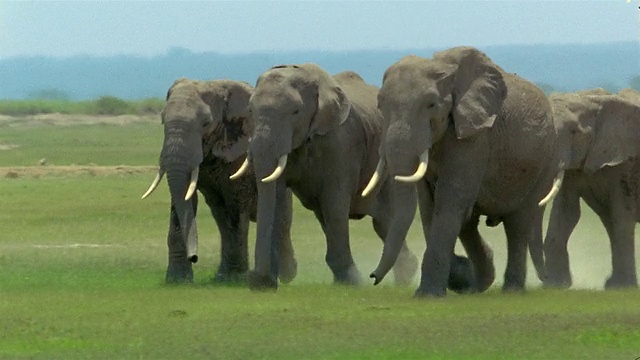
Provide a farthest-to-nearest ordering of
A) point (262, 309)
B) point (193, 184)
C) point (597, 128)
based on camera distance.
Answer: point (597, 128) → point (193, 184) → point (262, 309)

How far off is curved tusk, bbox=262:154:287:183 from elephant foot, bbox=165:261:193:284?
220 cm

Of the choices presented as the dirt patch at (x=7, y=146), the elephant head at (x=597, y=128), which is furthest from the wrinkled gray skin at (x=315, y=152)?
the dirt patch at (x=7, y=146)

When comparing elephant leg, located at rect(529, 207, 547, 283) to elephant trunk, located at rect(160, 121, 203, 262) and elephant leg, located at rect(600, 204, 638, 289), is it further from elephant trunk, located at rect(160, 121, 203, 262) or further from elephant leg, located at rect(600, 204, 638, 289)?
elephant trunk, located at rect(160, 121, 203, 262)

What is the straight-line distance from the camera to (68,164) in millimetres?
42156

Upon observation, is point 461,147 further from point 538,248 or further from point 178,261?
point 178,261

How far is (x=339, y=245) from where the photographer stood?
2073cm

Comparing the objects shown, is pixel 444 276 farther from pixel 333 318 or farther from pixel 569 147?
pixel 569 147

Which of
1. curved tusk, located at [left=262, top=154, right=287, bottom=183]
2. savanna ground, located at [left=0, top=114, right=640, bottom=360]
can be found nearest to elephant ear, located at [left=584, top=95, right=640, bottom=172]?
savanna ground, located at [left=0, top=114, right=640, bottom=360]

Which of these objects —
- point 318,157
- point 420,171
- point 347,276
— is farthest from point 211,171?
point 420,171

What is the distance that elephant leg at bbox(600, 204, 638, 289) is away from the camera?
73.8 ft

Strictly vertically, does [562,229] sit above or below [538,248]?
below

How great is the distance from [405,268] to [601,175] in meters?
2.37

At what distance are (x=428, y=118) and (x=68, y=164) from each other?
24281 millimetres

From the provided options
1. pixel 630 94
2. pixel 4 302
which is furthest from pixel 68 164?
pixel 4 302
